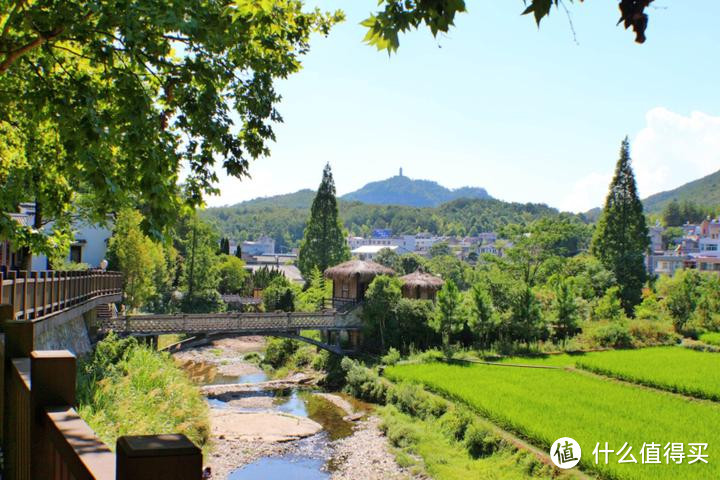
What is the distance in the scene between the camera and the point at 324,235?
5144 cm

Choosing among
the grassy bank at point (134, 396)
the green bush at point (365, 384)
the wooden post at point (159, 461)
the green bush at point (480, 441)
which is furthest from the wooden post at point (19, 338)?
the green bush at point (365, 384)

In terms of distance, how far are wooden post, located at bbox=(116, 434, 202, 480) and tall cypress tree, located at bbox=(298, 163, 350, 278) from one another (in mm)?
49200

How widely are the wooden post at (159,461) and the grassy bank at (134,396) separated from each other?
969 cm

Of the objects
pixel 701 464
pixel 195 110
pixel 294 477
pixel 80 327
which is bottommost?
pixel 294 477

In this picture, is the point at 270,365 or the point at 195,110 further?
the point at 270,365

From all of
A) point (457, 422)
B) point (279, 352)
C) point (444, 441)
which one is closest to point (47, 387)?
point (444, 441)

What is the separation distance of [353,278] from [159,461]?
107 ft

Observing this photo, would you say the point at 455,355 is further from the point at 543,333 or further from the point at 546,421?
the point at 546,421

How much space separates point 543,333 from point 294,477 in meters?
18.9

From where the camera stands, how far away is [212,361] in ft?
116

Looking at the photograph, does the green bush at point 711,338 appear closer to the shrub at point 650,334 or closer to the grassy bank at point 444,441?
the shrub at point 650,334

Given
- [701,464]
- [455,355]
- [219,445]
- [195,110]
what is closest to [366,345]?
[455,355]

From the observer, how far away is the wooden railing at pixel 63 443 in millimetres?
1310

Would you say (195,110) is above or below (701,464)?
above
